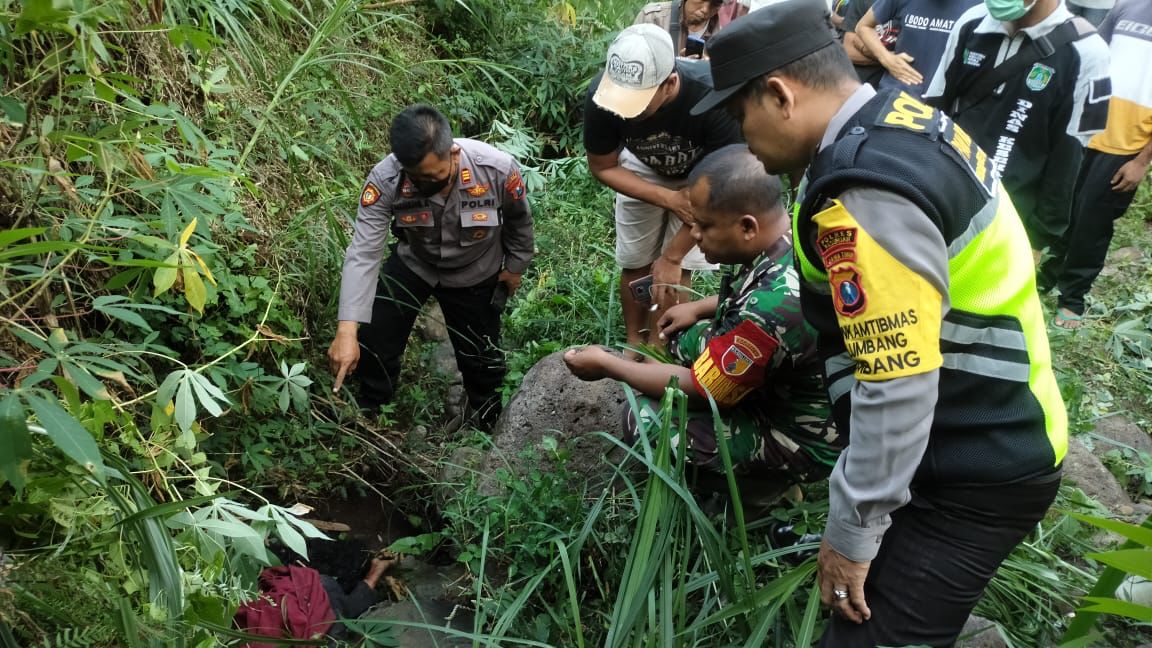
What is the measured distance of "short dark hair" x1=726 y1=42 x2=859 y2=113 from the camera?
1.63 meters

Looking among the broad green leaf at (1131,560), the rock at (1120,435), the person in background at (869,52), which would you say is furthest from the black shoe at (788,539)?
the person in background at (869,52)

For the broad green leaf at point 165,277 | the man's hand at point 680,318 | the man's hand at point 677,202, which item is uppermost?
the broad green leaf at point 165,277

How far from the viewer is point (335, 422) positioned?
342cm

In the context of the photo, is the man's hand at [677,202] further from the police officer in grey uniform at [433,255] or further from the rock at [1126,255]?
the rock at [1126,255]

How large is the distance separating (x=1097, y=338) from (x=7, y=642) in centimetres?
489

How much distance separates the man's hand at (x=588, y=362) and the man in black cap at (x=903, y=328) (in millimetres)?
857

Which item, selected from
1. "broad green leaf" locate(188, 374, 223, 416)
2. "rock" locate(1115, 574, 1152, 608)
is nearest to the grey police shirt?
"broad green leaf" locate(188, 374, 223, 416)

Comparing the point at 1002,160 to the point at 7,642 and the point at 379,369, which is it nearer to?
the point at 379,369

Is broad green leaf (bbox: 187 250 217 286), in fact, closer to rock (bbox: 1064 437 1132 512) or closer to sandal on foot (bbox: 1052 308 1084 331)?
rock (bbox: 1064 437 1132 512)

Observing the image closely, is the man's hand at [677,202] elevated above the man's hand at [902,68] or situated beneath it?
situated beneath

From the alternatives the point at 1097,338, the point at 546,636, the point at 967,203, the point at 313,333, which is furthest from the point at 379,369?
the point at 1097,338

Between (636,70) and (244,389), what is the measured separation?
69.9 inches

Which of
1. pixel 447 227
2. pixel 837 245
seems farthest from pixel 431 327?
pixel 837 245

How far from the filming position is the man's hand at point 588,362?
8.36 feet
